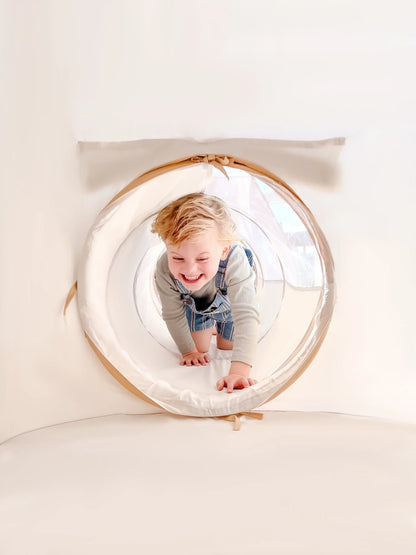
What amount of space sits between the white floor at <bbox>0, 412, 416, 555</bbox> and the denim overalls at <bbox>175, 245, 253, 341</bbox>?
0.70 m

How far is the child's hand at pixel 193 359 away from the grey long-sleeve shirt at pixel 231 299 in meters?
0.03

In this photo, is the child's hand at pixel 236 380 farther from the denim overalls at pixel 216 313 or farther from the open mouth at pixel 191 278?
the denim overalls at pixel 216 313

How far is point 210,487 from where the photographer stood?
79cm

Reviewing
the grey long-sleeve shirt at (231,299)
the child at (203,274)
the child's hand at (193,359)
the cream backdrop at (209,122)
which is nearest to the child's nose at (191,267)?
the child at (203,274)

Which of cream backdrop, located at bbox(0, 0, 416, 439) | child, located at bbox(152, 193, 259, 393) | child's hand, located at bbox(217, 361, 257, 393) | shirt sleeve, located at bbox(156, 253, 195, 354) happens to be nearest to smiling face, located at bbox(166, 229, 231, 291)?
child, located at bbox(152, 193, 259, 393)

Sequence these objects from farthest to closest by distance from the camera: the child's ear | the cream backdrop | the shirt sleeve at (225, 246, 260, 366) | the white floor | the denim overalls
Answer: the denim overalls < the child's ear < the shirt sleeve at (225, 246, 260, 366) < the cream backdrop < the white floor

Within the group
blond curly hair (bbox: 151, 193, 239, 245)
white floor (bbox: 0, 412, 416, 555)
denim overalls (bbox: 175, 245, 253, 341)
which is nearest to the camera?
white floor (bbox: 0, 412, 416, 555)

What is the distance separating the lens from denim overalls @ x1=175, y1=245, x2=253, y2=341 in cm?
172

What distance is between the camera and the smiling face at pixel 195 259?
1.48 m

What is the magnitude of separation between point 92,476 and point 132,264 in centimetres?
82

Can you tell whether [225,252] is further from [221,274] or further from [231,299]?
[231,299]

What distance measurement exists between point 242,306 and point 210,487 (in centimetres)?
71

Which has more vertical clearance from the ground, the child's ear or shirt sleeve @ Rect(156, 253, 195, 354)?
the child's ear

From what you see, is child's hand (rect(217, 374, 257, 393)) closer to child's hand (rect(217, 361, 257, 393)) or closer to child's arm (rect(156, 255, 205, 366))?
child's hand (rect(217, 361, 257, 393))
